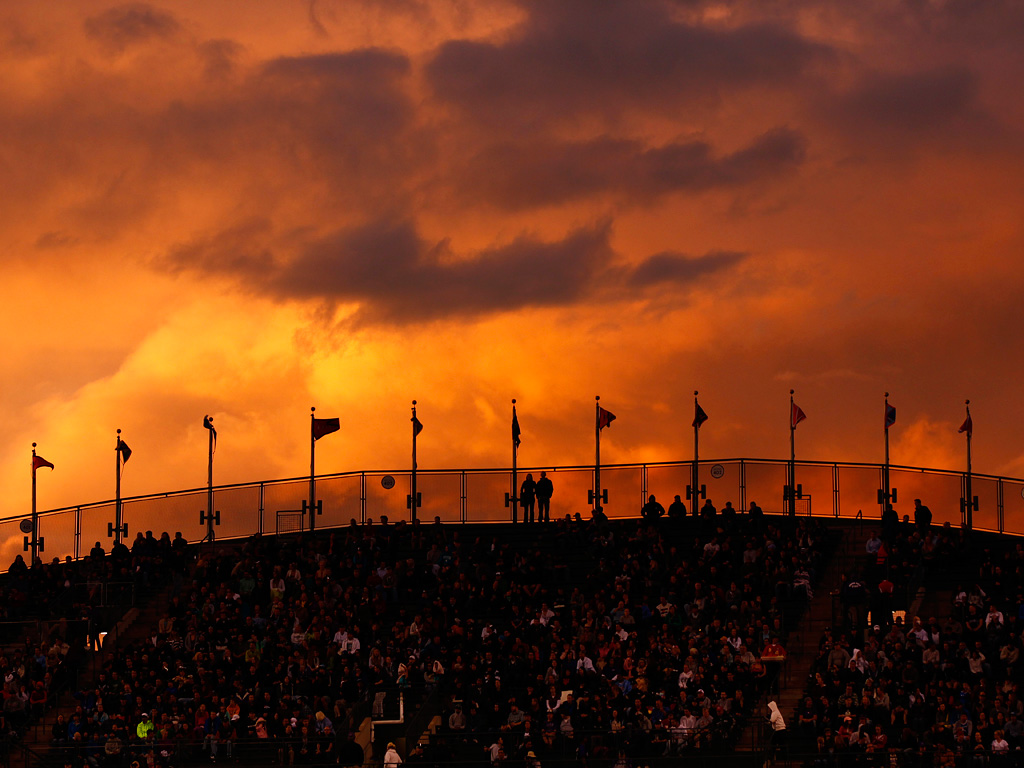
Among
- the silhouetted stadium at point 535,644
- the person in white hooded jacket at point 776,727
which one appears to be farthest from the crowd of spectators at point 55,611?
the person in white hooded jacket at point 776,727

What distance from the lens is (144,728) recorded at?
168 ft

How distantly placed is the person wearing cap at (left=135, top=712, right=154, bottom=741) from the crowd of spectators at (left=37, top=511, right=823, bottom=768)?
0.18 feet

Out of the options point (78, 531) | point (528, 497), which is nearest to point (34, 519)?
point (78, 531)

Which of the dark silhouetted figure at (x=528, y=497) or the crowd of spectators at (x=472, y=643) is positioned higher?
the dark silhouetted figure at (x=528, y=497)

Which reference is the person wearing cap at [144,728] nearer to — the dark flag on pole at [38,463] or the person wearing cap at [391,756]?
the person wearing cap at [391,756]

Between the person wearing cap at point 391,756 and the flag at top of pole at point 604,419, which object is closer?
the person wearing cap at point 391,756

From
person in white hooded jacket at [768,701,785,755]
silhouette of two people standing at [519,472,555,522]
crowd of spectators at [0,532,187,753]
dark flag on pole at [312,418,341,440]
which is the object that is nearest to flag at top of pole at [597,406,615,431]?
silhouette of two people standing at [519,472,555,522]

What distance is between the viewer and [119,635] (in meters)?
61.6

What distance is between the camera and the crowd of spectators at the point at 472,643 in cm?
4988

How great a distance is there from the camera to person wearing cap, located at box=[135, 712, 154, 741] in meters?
51.2

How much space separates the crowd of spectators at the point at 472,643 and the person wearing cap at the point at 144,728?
0.05 metres

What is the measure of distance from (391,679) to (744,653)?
9.62 meters

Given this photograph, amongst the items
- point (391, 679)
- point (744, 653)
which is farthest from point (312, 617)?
point (744, 653)

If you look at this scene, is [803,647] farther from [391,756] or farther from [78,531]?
[78,531]
